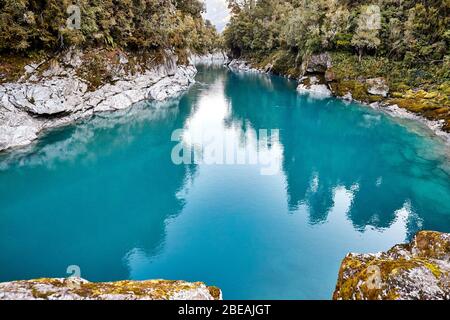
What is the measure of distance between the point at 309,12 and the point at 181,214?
6069 cm

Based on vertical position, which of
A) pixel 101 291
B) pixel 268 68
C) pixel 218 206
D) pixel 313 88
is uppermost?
pixel 268 68

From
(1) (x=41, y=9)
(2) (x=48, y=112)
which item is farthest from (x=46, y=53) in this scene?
(2) (x=48, y=112)

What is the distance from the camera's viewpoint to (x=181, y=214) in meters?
22.5

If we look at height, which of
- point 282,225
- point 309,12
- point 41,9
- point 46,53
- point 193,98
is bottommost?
point 282,225

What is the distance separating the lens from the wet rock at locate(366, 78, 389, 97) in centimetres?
5169

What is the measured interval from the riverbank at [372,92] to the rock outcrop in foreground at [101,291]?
36.9 metres

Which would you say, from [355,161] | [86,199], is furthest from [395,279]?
[355,161]

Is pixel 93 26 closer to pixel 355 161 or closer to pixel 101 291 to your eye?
pixel 355 161

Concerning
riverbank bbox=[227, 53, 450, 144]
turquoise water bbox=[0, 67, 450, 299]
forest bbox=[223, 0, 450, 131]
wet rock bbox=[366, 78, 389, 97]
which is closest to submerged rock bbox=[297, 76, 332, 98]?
riverbank bbox=[227, 53, 450, 144]

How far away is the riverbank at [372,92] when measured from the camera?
4072 centimetres

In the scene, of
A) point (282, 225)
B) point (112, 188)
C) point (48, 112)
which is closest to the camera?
point (282, 225)

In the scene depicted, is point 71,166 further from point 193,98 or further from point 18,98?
point 193,98

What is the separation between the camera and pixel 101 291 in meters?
6.64

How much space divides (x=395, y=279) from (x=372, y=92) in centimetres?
5171
